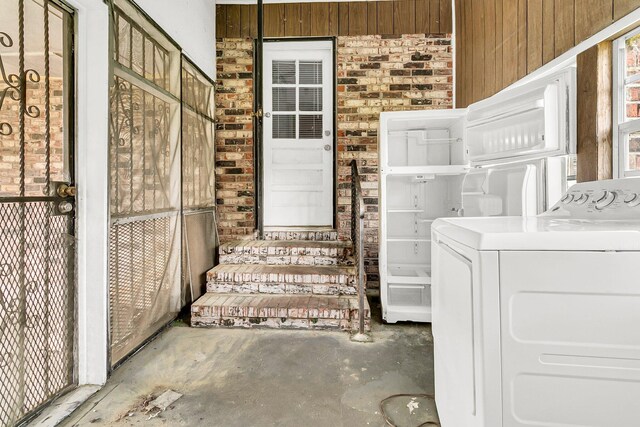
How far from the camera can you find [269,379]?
1.96 meters

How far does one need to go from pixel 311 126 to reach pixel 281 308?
2.02 metres

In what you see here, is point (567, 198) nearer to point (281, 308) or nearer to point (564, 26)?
point (564, 26)

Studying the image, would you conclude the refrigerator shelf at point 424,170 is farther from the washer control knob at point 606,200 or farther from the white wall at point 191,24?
the white wall at point 191,24

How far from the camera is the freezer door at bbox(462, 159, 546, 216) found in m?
1.98

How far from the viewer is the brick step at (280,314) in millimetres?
2596

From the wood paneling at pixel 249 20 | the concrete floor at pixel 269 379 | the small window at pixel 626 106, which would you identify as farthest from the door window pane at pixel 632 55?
the wood paneling at pixel 249 20

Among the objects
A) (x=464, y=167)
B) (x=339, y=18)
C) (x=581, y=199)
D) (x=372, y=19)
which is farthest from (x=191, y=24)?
(x=581, y=199)

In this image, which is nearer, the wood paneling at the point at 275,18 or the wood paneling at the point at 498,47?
the wood paneling at the point at 498,47

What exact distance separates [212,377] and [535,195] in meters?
2.17

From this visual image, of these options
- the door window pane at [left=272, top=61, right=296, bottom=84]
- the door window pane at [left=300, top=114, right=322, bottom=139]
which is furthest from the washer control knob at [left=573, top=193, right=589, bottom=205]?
the door window pane at [left=272, top=61, right=296, bottom=84]

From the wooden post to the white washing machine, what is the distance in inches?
42.1

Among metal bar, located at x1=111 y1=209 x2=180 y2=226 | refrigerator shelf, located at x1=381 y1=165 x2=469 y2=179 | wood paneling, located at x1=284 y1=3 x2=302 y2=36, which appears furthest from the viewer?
wood paneling, located at x1=284 y1=3 x2=302 y2=36

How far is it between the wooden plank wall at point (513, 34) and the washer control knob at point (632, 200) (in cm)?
88

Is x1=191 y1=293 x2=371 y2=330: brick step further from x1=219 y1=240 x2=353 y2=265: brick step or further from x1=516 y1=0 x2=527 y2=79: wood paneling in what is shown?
x1=516 y1=0 x2=527 y2=79: wood paneling
